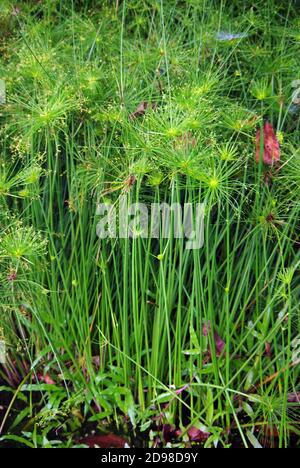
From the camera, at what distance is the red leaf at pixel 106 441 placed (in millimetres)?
1841

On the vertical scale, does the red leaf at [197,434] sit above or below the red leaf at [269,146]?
below

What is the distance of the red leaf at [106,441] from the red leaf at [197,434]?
0.61 ft

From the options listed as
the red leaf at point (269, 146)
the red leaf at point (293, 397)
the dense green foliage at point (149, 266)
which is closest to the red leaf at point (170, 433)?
the dense green foliage at point (149, 266)

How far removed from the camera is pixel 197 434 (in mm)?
1796

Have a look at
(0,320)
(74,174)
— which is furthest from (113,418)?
(74,174)

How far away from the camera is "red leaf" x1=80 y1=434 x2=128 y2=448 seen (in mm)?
1841

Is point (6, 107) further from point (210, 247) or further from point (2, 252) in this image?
point (210, 247)

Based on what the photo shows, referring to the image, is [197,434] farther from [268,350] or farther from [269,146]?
[269,146]

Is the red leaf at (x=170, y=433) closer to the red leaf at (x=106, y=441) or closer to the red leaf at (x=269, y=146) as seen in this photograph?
→ the red leaf at (x=106, y=441)

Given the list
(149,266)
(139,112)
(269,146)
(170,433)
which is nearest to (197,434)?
(170,433)

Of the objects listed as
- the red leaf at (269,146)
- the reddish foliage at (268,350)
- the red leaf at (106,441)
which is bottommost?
the red leaf at (106,441)

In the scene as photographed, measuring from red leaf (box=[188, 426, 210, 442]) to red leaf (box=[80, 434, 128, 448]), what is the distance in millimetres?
186

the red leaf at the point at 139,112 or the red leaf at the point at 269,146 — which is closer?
the red leaf at the point at 269,146
